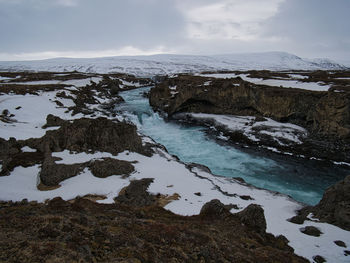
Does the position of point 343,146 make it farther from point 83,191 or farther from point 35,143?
point 35,143

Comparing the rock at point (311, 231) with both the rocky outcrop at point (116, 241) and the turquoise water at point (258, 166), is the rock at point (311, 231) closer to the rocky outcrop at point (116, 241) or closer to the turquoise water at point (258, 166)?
the rocky outcrop at point (116, 241)

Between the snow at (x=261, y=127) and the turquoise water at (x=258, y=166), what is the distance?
4.95 meters

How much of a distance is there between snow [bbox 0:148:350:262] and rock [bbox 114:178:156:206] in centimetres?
63

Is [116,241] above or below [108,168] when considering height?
above

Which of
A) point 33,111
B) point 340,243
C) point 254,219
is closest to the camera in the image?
point 254,219

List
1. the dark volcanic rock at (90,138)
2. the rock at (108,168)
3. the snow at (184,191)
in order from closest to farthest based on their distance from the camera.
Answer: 1. the snow at (184,191)
2. the rock at (108,168)
3. the dark volcanic rock at (90,138)

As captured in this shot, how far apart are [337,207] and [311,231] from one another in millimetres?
3383

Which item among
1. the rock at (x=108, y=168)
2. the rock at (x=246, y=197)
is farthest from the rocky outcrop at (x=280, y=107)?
the rock at (x=108, y=168)

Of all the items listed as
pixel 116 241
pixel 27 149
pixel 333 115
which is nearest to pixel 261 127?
pixel 333 115

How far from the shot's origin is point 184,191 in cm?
1677

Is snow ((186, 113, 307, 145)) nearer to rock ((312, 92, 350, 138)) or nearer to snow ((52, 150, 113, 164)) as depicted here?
rock ((312, 92, 350, 138))

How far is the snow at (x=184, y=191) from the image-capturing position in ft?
36.9

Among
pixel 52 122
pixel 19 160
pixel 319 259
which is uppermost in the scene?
pixel 52 122

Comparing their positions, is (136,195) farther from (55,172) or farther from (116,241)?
(116,241)
